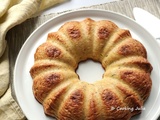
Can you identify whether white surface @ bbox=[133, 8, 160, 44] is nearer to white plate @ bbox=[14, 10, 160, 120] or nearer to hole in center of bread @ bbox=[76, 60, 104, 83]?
white plate @ bbox=[14, 10, 160, 120]

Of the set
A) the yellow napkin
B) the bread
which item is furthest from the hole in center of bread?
the yellow napkin

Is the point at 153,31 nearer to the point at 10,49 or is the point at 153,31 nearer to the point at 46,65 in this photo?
the point at 46,65

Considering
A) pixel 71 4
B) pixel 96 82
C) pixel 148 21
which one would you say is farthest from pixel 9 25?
pixel 148 21

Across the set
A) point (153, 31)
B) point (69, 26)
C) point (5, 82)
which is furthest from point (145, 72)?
point (5, 82)

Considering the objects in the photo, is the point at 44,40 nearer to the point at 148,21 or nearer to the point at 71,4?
the point at 71,4

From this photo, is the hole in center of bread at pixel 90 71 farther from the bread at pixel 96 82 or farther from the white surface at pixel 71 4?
the white surface at pixel 71 4

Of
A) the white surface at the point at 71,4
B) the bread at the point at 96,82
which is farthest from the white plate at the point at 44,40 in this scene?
the white surface at the point at 71,4
